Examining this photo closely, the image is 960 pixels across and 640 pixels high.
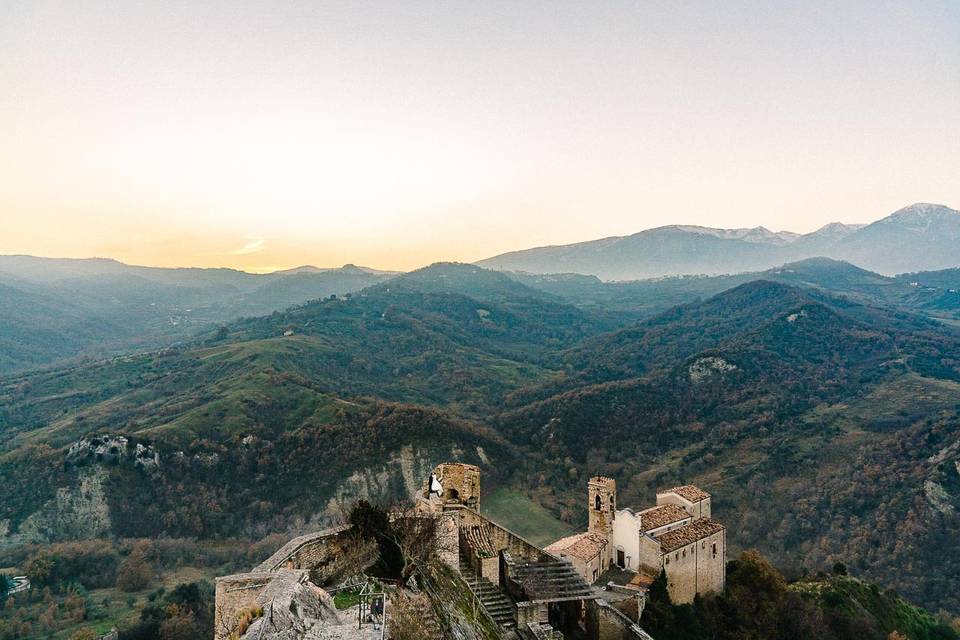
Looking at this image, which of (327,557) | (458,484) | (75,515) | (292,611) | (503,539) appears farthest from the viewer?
(75,515)

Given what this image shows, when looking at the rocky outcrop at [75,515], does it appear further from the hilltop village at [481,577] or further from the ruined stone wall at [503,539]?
the ruined stone wall at [503,539]

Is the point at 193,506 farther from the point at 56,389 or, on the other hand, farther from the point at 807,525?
the point at 56,389

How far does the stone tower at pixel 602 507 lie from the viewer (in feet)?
103

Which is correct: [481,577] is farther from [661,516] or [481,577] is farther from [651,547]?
[661,516]

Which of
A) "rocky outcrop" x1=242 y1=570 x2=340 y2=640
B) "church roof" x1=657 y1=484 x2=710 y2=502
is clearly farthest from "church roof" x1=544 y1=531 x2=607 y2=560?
"rocky outcrop" x1=242 y1=570 x2=340 y2=640

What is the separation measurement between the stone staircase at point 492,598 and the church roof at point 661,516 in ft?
43.2

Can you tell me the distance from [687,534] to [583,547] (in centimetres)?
588

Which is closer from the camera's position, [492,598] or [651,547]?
[492,598]

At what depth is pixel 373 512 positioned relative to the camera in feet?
50.0

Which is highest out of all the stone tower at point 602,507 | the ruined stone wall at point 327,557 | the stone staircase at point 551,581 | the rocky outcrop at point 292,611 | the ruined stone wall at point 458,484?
the rocky outcrop at point 292,611

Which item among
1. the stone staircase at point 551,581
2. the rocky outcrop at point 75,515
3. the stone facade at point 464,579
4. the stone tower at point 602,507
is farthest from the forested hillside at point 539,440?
the stone staircase at point 551,581

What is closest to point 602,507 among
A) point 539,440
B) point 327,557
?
point 327,557

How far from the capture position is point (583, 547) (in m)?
29.1

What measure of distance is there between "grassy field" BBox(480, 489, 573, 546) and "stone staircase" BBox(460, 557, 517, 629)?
45.2 metres
